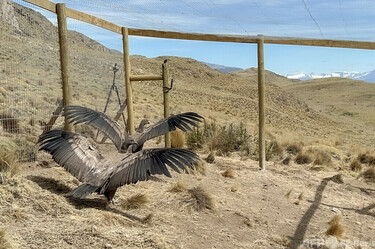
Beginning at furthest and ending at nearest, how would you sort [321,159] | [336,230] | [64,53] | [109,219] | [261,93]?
[321,159] → [261,93] → [64,53] → [336,230] → [109,219]

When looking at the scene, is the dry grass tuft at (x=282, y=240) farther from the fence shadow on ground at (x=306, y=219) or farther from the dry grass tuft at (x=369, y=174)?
the dry grass tuft at (x=369, y=174)

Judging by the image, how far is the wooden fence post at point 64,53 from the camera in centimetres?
502

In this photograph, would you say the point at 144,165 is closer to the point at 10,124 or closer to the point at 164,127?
the point at 164,127

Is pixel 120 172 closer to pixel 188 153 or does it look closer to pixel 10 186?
pixel 188 153

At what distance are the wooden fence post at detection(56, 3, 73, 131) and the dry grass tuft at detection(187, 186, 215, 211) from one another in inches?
76.2

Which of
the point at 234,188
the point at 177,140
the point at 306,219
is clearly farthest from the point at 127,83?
the point at 306,219

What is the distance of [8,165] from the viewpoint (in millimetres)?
4031

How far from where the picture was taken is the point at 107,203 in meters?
4.05

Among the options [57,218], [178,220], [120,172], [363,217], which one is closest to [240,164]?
[363,217]

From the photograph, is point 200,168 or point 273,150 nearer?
point 200,168

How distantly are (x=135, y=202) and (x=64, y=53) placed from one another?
2.27m

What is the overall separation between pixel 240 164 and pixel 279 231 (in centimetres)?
290

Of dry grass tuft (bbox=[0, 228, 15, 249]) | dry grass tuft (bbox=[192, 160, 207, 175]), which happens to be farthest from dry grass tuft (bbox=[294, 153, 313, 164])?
dry grass tuft (bbox=[0, 228, 15, 249])

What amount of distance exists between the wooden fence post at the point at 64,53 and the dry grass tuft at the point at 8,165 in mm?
1033
